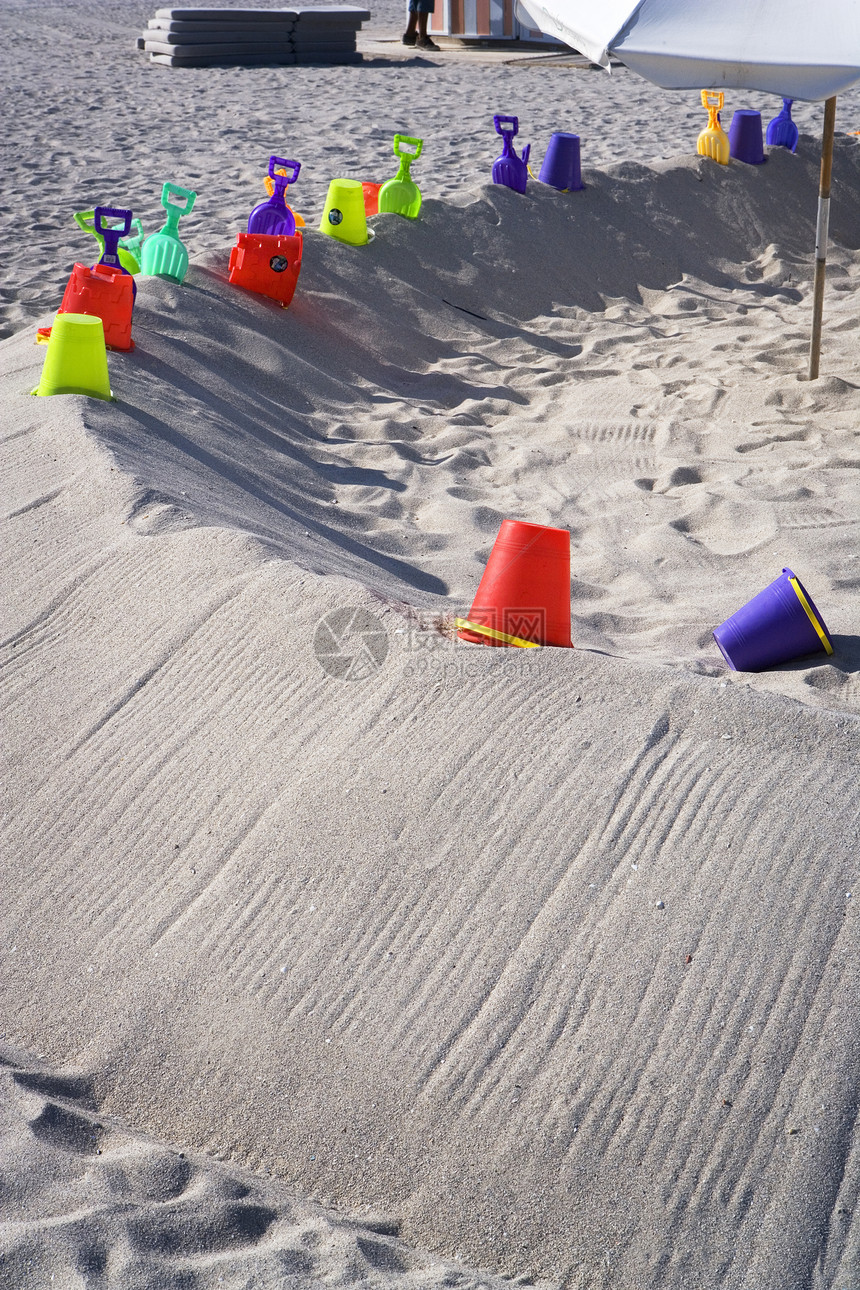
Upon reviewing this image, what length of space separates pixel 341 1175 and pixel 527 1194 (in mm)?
309

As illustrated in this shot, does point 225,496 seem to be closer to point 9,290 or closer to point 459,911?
point 459,911

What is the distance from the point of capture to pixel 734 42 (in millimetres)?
3771

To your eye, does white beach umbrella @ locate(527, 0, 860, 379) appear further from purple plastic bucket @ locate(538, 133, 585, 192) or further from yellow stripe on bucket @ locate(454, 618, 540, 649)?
purple plastic bucket @ locate(538, 133, 585, 192)

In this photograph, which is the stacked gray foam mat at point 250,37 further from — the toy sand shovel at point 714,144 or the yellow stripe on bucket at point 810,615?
the yellow stripe on bucket at point 810,615

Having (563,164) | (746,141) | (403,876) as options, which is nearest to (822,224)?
(563,164)

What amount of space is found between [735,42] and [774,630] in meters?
2.37

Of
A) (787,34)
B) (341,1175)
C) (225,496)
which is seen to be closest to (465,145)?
(787,34)

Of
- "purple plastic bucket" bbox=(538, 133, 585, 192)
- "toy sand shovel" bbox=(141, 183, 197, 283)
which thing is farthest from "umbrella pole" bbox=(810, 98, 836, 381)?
"toy sand shovel" bbox=(141, 183, 197, 283)

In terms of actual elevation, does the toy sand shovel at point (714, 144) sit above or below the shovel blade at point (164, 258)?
above

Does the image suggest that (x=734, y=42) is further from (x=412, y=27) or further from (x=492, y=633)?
(x=412, y=27)

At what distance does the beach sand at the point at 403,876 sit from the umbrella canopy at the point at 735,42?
142 centimetres

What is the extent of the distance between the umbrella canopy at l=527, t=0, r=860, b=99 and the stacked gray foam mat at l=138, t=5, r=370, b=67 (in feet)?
33.7

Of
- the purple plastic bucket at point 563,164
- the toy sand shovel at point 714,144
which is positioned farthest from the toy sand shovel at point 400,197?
the toy sand shovel at point 714,144

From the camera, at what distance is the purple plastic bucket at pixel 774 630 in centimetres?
272
